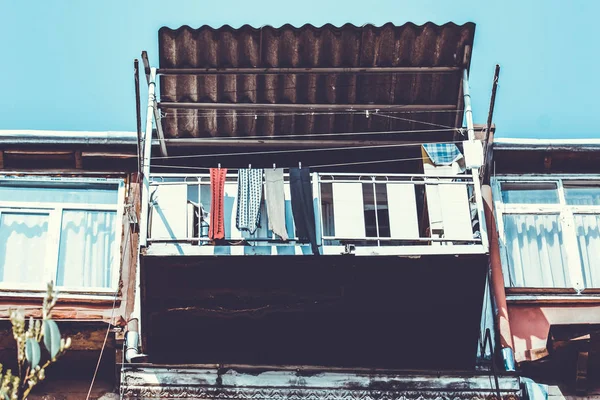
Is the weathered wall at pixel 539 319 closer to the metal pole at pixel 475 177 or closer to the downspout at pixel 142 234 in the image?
the metal pole at pixel 475 177

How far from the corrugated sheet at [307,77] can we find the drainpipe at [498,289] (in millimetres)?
1230

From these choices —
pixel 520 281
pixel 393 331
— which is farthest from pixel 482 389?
pixel 520 281

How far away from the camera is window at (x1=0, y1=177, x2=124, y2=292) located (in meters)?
11.9

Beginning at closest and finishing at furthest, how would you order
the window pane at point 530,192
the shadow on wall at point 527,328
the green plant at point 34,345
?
the green plant at point 34,345 < the shadow on wall at point 527,328 < the window pane at point 530,192

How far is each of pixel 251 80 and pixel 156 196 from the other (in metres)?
2.13

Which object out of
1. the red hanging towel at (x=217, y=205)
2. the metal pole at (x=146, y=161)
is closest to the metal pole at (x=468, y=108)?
the red hanging towel at (x=217, y=205)

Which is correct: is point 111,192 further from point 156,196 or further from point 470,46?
point 470,46

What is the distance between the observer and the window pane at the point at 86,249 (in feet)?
39.0

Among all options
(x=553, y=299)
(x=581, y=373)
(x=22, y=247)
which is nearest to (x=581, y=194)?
(x=553, y=299)

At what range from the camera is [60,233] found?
12.2m

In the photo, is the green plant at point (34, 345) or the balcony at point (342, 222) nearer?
the green plant at point (34, 345)

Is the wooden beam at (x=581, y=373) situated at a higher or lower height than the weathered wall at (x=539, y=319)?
lower

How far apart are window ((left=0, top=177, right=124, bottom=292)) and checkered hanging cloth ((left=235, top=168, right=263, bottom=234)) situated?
2.02 m

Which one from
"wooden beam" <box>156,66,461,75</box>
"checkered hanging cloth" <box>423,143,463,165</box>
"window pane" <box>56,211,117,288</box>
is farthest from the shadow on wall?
"window pane" <box>56,211,117,288</box>
